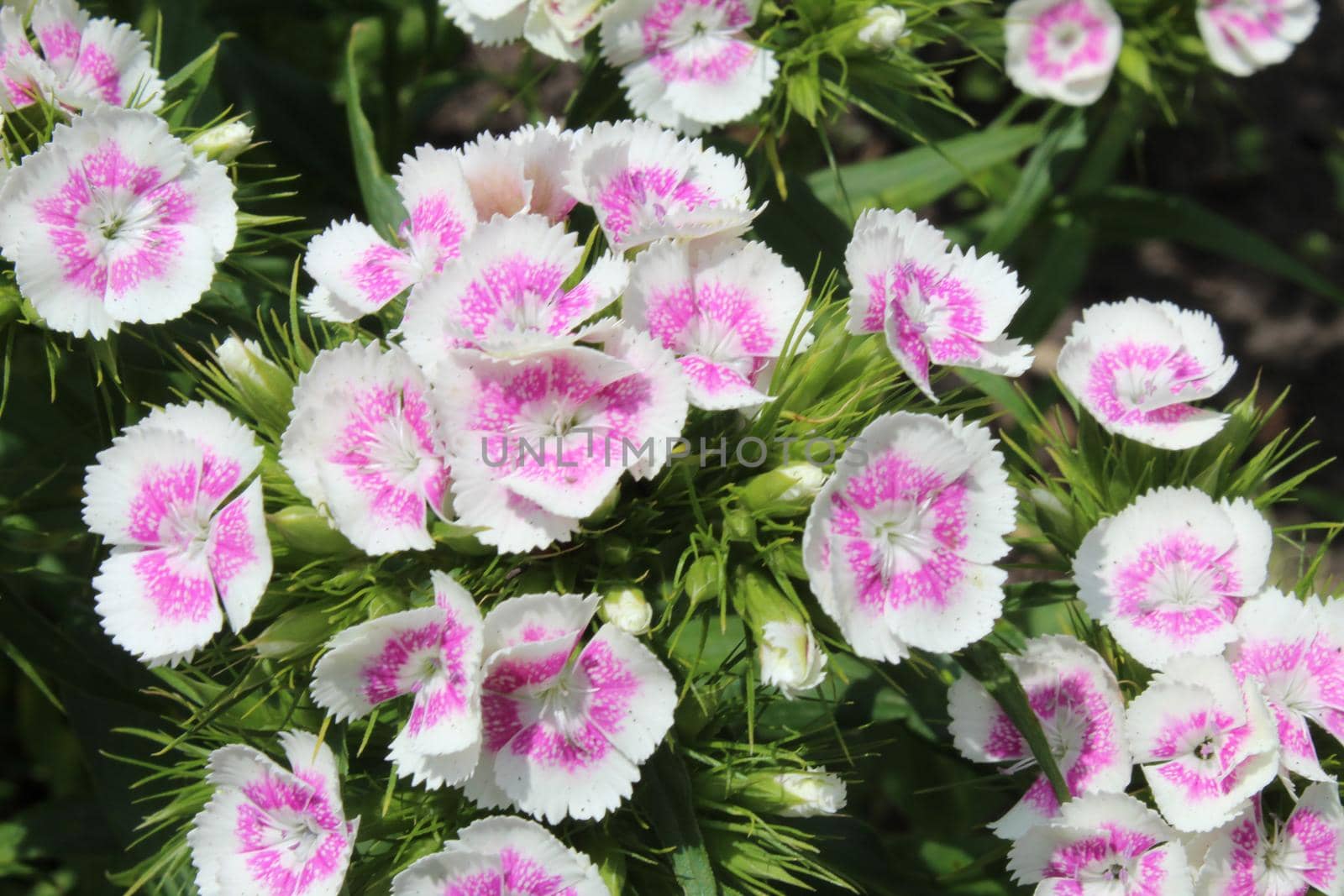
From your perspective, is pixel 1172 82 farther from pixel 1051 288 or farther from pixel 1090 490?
pixel 1090 490

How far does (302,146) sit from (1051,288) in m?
1.81

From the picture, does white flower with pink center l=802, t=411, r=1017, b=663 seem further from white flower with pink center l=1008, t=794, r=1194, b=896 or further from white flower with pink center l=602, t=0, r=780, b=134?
white flower with pink center l=602, t=0, r=780, b=134

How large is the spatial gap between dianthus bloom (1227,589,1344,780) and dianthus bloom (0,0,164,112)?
1.76 meters

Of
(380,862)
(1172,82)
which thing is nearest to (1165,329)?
(1172,82)

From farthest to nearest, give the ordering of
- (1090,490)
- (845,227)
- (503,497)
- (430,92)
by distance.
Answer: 1. (430,92)
2. (845,227)
3. (1090,490)
4. (503,497)

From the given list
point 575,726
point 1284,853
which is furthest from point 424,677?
point 1284,853

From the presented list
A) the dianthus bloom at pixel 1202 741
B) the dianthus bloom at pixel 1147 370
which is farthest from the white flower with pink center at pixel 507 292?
the dianthus bloom at pixel 1202 741

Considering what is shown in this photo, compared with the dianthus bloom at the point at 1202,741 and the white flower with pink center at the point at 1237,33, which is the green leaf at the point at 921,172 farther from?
the dianthus bloom at the point at 1202,741

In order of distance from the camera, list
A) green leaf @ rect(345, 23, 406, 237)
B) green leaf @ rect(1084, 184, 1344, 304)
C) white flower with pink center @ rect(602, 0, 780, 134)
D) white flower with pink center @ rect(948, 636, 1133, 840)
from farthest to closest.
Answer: green leaf @ rect(1084, 184, 1344, 304) < green leaf @ rect(345, 23, 406, 237) < white flower with pink center @ rect(602, 0, 780, 134) < white flower with pink center @ rect(948, 636, 1133, 840)

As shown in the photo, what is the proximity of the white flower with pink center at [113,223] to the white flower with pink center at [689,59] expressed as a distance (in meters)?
0.73

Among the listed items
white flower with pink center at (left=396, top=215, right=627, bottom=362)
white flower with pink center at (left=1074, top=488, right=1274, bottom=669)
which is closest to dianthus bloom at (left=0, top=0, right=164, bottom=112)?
white flower with pink center at (left=396, top=215, right=627, bottom=362)

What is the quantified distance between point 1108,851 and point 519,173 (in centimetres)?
117

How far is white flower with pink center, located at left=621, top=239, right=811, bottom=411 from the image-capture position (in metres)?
1.56

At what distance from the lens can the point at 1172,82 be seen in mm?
2842
